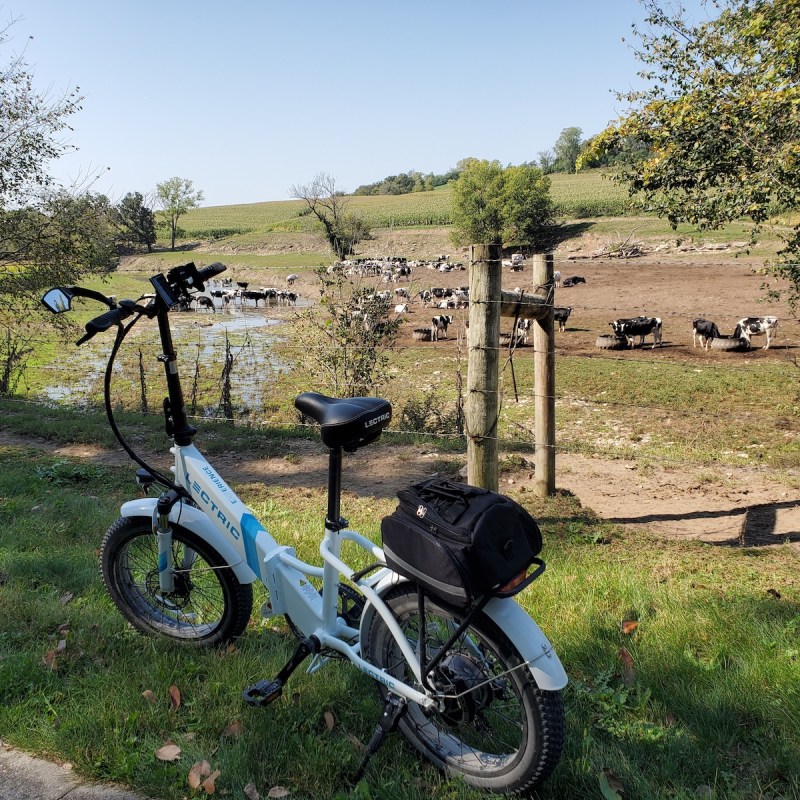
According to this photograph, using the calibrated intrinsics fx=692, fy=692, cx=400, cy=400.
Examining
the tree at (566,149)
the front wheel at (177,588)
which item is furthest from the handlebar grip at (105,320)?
the tree at (566,149)

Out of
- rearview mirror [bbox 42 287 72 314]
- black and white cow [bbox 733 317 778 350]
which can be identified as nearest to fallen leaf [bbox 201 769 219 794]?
rearview mirror [bbox 42 287 72 314]

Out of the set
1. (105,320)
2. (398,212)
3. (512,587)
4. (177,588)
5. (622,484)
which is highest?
(398,212)

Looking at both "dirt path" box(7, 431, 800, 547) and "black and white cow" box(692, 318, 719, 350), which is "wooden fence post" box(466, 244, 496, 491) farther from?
"black and white cow" box(692, 318, 719, 350)

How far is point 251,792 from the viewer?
2.42 metres

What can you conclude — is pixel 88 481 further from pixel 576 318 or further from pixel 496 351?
pixel 576 318

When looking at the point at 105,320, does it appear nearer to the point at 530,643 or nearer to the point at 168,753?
the point at 168,753

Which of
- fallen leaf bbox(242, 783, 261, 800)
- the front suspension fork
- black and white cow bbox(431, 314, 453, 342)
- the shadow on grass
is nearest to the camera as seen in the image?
fallen leaf bbox(242, 783, 261, 800)

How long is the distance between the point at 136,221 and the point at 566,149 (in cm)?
10734

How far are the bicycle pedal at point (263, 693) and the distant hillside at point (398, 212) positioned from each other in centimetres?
5435

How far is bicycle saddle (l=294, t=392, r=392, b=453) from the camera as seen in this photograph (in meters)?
2.56

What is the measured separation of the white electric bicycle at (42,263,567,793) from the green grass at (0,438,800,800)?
15cm

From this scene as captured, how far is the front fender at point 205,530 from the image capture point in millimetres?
3133

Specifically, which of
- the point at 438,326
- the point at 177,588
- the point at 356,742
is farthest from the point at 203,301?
the point at 438,326

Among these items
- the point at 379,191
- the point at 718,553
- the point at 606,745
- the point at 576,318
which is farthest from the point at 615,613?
the point at 379,191
